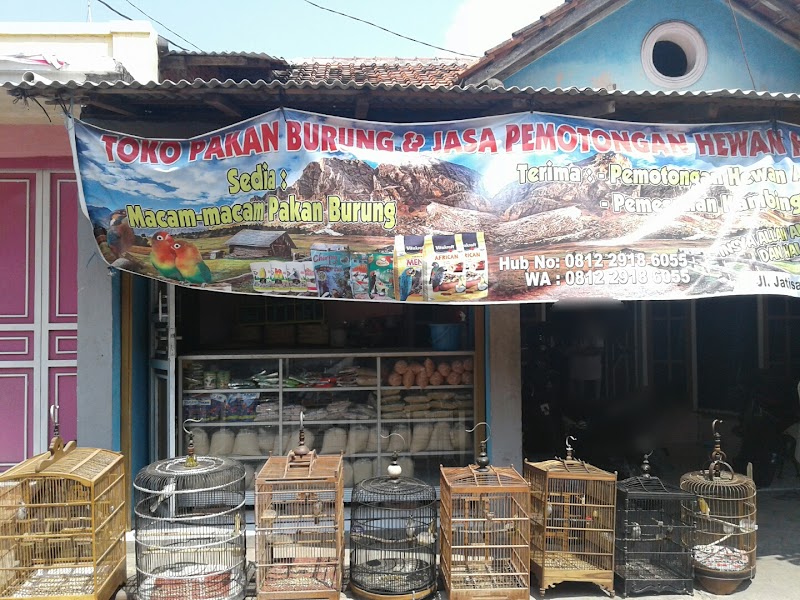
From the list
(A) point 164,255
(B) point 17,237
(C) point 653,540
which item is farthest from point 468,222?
(B) point 17,237

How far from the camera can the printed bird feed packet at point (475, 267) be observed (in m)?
5.37

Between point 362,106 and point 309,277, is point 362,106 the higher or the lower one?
the higher one

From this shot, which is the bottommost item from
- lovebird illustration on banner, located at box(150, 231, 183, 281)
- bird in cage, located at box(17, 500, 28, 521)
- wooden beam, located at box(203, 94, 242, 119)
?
bird in cage, located at box(17, 500, 28, 521)

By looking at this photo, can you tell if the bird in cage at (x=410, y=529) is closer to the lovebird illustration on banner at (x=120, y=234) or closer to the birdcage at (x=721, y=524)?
the birdcage at (x=721, y=524)

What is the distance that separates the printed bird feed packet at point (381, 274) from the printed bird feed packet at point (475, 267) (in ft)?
1.95

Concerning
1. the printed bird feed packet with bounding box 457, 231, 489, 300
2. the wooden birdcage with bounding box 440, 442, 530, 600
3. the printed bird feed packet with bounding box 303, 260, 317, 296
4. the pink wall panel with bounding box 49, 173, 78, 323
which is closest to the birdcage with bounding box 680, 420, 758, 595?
the wooden birdcage with bounding box 440, 442, 530, 600

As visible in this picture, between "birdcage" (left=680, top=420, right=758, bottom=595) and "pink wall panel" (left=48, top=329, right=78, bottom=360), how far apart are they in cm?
582

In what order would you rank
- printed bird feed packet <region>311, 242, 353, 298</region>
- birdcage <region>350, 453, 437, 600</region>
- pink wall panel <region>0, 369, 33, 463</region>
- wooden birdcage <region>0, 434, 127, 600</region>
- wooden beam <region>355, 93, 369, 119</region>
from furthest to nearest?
pink wall panel <region>0, 369, 33, 463</region> → wooden beam <region>355, 93, 369, 119</region> → printed bird feed packet <region>311, 242, 353, 298</region> → birdcage <region>350, 453, 437, 600</region> → wooden birdcage <region>0, 434, 127, 600</region>

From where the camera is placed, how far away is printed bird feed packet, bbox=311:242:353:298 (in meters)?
5.36

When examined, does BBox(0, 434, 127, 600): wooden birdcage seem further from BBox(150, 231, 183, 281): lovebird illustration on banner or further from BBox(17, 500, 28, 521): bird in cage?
BBox(150, 231, 183, 281): lovebird illustration on banner

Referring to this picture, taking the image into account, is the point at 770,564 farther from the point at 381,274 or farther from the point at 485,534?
the point at 381,274

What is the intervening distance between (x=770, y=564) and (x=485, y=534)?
271cm

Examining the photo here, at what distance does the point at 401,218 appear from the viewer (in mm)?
5426

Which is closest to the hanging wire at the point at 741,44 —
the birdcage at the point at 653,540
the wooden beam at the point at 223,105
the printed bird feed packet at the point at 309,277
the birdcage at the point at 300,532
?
the birdcage at the point at 653,540
